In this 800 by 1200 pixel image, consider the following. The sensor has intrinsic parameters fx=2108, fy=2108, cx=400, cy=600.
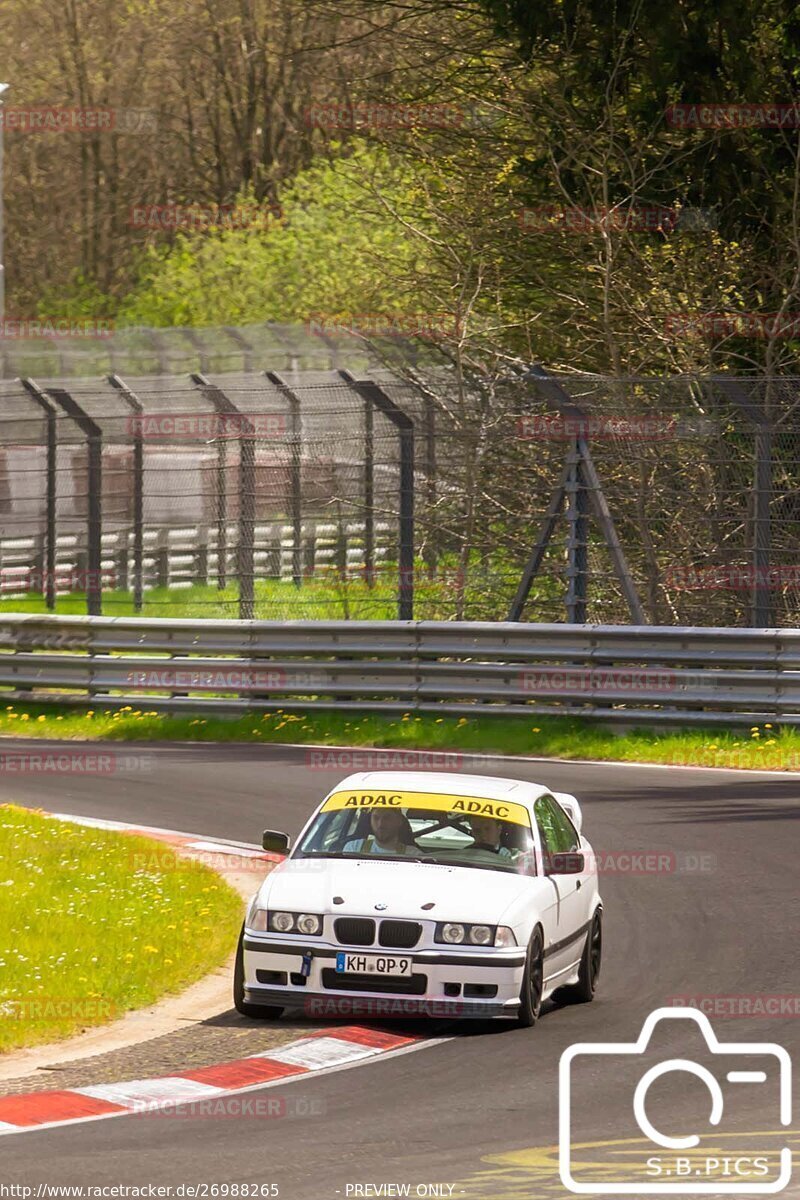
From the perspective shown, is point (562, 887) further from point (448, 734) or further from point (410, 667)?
point (410, 667)

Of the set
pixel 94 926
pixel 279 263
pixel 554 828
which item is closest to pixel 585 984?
pixel 554 828

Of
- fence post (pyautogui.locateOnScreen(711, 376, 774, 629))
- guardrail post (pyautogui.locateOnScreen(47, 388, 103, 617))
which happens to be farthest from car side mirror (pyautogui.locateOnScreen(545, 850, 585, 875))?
guardrail post (pyautogui.locateOnScreen(47, 388, 103, 617))

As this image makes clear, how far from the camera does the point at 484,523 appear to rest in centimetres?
2258

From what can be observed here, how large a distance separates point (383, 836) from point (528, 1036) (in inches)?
56.1

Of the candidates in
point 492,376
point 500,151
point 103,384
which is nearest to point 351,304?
point 103,384

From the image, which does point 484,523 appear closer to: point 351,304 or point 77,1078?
point 77,1078

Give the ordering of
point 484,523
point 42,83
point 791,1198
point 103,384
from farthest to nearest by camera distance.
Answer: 1. point 42,83
2. point 103,384
3. point 484,523
4. point 791,1198

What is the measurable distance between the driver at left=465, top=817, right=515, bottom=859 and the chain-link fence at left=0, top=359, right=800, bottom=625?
1016 cm

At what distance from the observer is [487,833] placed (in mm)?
10828

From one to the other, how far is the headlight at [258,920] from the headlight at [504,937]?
113cm

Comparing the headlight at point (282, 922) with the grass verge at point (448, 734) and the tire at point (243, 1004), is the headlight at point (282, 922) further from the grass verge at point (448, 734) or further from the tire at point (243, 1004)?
the grass verge at point (448, 734)

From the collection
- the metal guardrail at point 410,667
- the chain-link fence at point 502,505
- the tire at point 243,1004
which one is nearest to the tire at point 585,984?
the tire at point 243,1004

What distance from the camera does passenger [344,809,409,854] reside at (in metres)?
10.8

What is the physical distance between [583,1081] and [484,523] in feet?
46.0
